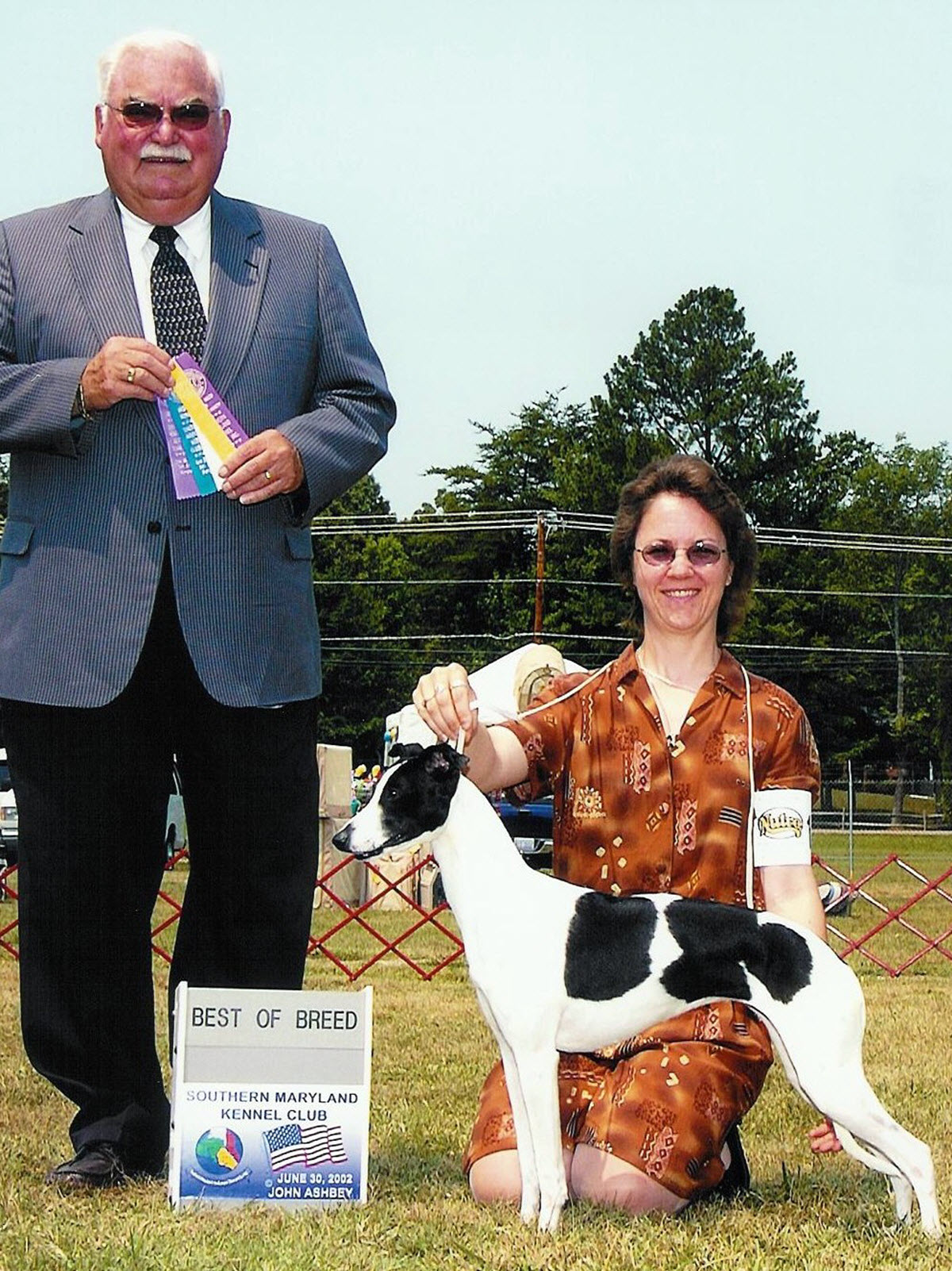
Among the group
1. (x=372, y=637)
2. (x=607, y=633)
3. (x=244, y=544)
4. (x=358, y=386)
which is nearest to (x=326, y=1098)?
(x=244, y=544)

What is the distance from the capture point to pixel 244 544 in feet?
10.7

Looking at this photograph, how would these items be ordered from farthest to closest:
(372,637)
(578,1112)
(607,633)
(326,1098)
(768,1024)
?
(372,637)
(607,633)
(578,1112)
(326,1098)
(768,1024)

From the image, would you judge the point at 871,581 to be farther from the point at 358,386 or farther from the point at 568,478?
the point at 358,386

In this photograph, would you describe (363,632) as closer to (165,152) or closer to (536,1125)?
(165,152)

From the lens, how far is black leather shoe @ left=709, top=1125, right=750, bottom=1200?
352 cm

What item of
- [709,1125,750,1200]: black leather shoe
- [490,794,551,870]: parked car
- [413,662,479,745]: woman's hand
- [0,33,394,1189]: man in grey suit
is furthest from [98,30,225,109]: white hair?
[490,794,551,870]: parked car

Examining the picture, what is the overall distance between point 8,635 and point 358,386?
86 cm

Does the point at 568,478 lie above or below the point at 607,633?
above

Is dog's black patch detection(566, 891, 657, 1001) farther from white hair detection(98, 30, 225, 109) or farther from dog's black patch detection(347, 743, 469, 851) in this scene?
white hair detection(98, 30, 225, 109)

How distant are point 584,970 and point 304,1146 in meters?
0.70

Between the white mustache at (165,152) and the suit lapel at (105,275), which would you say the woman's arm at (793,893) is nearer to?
the suit lapel at (105,275)

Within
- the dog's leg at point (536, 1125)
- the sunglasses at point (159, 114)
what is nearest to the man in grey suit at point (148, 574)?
the sunglasses at point (159, 114)

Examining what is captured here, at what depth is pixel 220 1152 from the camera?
3098 millimetres

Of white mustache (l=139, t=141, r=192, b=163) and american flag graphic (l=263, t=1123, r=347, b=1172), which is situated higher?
white mustache (l=139, t=141, r=192, b=163)
